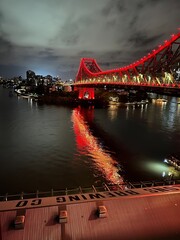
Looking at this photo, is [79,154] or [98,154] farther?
[98,154]

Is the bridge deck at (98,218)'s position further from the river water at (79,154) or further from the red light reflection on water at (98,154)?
the red light reflection on water at (98,154)

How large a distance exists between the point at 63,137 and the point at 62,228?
27.7m

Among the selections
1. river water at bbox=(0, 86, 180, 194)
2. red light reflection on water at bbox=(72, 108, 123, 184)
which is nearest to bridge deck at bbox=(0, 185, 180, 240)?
river water at bbox=(0, 86, 180, 194)

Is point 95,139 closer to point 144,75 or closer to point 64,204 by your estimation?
point 144,75

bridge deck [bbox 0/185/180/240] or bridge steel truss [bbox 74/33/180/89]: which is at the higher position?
bridge steel truss [bbox 74/33/180/89]

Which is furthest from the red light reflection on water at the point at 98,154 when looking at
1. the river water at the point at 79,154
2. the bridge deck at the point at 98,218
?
the bridge deck at the point at 98,218

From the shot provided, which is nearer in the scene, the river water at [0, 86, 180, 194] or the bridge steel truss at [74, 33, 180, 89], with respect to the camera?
the river water at [0, 86, 180, 194]

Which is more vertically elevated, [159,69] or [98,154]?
[159,69]

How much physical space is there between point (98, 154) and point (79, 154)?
259 cm

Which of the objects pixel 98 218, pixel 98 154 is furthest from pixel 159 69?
pixel 98 218

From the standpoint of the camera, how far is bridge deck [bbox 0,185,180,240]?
28.1 feet

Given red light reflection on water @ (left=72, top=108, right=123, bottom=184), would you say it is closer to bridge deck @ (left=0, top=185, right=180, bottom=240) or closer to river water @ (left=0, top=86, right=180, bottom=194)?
river water @ (left=0, top=86, right=180, bottom=194)

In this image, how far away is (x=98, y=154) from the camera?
2808 cm

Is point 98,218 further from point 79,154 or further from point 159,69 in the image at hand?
point 159,69
